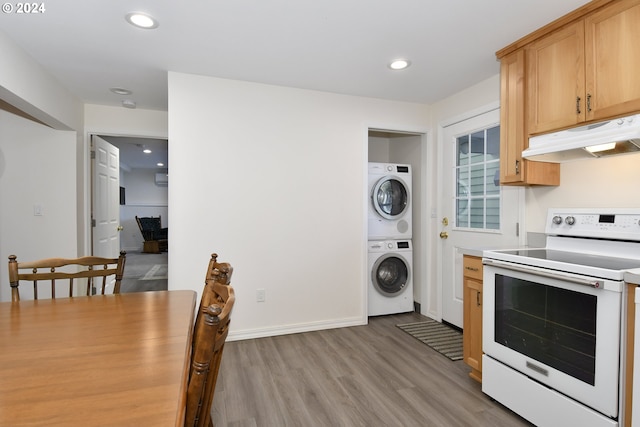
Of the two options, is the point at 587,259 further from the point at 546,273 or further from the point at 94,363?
the point at 94,363

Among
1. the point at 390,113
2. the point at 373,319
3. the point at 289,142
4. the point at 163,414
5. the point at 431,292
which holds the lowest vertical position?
the point at 373,319

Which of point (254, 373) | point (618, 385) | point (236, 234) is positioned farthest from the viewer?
point (236, 234)

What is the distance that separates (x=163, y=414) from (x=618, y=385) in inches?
70.6

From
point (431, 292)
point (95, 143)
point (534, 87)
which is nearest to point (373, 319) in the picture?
point (431, 292)

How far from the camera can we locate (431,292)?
3.70m

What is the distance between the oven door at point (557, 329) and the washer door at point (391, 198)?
1.70 metres

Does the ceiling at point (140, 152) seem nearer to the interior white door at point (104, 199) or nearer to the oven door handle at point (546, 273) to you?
the interior white door at point (104, 199)

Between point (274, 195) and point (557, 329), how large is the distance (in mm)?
2312

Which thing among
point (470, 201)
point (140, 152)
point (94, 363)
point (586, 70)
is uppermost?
point (140, 152)

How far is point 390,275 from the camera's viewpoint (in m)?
3.83

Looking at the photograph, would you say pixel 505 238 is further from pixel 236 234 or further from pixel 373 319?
pixel 236 234

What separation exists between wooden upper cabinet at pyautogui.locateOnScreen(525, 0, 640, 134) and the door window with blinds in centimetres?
73

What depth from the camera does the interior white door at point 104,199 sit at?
12.4ft

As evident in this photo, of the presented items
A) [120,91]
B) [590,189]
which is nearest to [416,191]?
[590,189]
